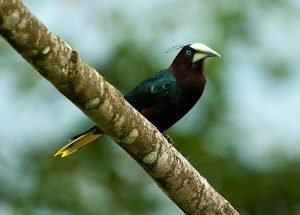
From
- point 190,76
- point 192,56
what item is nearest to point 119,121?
point 190,76

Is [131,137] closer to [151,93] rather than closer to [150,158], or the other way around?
[150,158]

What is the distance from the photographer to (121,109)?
3.70 metres

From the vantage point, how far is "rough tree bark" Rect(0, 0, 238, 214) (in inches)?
125

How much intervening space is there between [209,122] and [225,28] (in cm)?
81

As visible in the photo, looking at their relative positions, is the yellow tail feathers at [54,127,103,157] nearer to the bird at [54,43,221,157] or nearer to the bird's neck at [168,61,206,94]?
the bird at [54,43,221,157]

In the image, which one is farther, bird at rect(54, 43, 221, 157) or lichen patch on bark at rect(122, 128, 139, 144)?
bird at rect(54, 43, 221, 157)

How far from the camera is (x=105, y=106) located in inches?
143

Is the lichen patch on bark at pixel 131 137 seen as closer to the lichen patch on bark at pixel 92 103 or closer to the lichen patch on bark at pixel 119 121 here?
the lichen patch on bark at pixel 119 121

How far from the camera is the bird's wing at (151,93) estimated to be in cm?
501

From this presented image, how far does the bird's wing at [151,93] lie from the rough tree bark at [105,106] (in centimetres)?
85

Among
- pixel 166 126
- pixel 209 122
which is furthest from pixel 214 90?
pixel 166 126

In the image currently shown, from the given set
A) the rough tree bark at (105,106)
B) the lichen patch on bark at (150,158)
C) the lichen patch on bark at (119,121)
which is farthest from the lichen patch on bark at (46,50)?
the lichen patch on bark at (150,158)

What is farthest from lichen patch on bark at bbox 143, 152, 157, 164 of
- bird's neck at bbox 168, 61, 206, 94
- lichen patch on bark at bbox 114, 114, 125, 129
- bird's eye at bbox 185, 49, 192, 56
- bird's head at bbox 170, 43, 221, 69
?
bird's eye at bbox 185, 49, 192, 56

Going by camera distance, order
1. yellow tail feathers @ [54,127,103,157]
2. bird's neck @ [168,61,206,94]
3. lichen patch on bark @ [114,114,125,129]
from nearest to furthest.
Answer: lichen patch on bark @ [114,114,125,129], yellow tail feathers @ [54,127,103,157], bird's neck @ [168,61,206,94]
